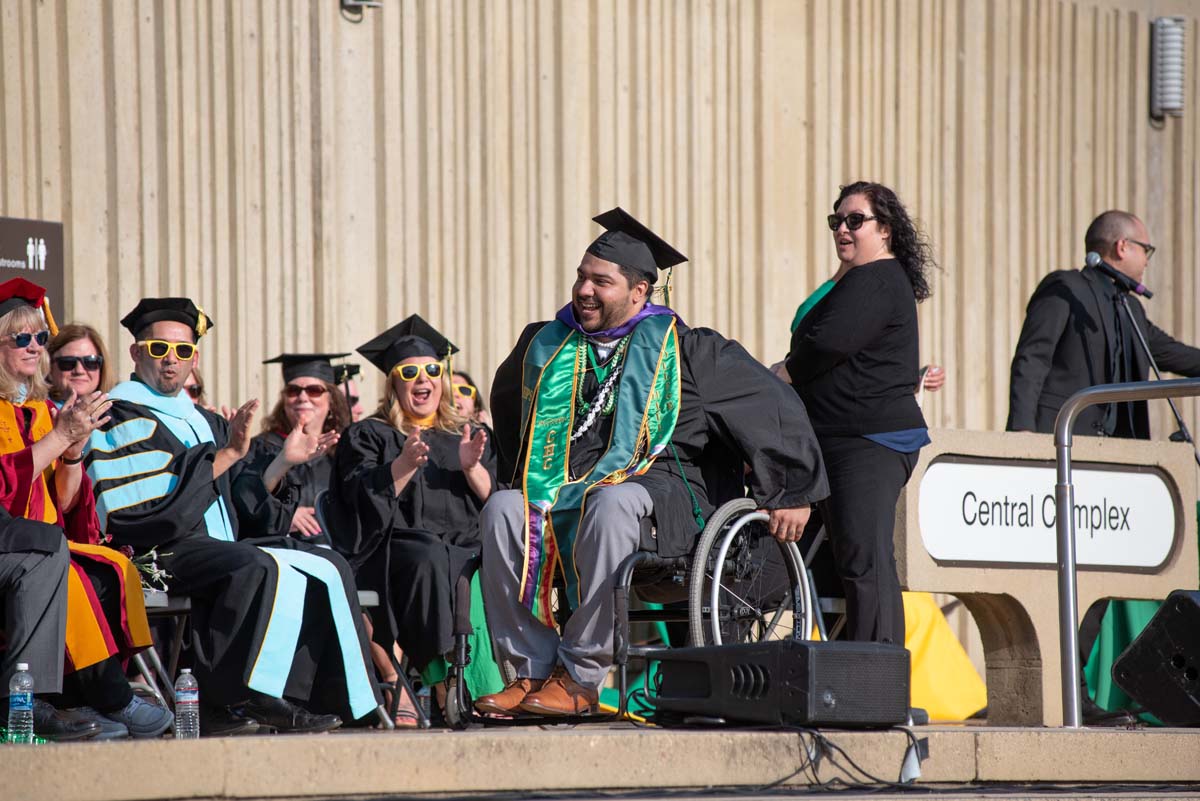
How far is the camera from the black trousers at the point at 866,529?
5.26 metres

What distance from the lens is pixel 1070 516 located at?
5.12 meters

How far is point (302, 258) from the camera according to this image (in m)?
7.83

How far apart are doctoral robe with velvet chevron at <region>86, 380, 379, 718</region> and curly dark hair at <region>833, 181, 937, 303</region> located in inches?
80.8

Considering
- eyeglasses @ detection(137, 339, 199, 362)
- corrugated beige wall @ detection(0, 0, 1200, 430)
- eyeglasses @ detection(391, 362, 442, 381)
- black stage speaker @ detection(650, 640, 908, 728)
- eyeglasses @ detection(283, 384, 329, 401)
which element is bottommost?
black stage speaker @ detection(650, 640, 908, 728)

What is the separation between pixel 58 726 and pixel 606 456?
1.62 m

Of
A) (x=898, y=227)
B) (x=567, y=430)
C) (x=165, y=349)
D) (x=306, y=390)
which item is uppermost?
(x=898, y=227)

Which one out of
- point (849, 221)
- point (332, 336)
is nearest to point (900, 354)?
point (849, 221)

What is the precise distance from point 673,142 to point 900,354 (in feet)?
12.5

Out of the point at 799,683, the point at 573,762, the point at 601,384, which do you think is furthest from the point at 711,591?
the point at 573,762

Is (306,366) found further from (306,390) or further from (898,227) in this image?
(898,227)

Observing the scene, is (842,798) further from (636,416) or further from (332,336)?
(332,336)

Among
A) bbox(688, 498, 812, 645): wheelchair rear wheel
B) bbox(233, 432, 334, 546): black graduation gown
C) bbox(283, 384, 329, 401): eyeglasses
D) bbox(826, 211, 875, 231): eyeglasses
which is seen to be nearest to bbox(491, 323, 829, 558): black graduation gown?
bbox(688, 498, 812, 645): wheelchair rear wheel

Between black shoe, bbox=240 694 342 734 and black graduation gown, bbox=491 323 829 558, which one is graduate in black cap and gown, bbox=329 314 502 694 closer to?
black shoe, bbox=240 694 342 734

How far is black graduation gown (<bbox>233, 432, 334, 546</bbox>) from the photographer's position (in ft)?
20.9
